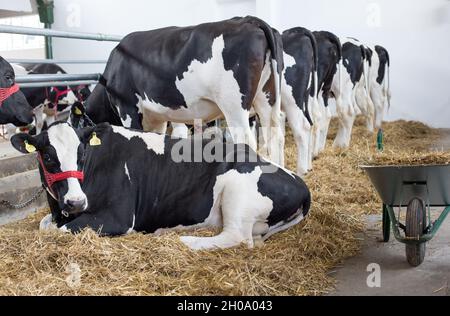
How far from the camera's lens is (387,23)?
12.9 metres

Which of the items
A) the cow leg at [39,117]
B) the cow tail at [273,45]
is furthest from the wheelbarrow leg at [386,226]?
the cow leg at [39,117]

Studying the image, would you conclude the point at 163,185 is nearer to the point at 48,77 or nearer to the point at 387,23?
the point at 48,77

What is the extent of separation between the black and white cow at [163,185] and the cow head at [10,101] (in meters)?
1.44

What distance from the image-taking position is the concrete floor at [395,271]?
3.37m

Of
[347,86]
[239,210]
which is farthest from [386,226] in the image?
[347,86]

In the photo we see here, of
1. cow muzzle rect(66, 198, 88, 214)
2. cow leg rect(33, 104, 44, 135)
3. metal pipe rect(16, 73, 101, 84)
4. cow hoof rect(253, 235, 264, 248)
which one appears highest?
metal pipe rect(16, 73, 101, 84)

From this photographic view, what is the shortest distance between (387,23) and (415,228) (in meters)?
10.1

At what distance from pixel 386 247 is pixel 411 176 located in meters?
0.73

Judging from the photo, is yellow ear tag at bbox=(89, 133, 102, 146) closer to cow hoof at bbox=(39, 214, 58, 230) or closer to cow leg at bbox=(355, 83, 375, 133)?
cow hoof at bbox=(39, 214, 58, 230)

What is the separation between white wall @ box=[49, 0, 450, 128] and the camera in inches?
497

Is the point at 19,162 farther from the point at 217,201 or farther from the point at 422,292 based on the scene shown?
the point at 422,292

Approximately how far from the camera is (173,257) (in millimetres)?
3510

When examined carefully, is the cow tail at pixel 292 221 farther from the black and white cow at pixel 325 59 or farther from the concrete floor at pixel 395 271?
the black and white cow at pixel 325 59

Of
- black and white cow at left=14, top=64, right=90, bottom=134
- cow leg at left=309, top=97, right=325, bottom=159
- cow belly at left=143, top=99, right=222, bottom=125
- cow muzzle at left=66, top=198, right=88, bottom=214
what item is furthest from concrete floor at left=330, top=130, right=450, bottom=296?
black and white cow at left=14, top=64, right=90, bottom=134
